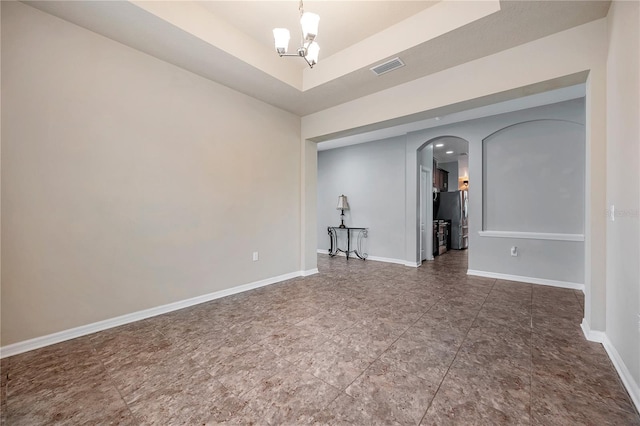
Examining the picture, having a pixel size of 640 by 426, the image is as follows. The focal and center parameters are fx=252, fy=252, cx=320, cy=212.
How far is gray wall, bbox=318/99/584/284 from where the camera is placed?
387 cm

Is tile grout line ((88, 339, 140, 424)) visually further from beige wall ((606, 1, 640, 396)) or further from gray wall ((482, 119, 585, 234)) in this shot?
gray wall ((482, 119, 585, 234))

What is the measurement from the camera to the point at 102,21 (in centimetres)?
223

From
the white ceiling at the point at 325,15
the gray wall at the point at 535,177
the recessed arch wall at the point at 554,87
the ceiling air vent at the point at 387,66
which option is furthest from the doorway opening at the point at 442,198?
the white ceiling at the point at 325,15

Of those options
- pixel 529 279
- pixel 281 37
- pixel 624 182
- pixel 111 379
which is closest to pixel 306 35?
pixel 281 37

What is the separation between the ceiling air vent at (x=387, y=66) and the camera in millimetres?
2793

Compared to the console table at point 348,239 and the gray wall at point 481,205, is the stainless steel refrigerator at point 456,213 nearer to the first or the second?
the gray wall at point 481,205

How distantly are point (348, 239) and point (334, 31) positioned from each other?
4.59 metres

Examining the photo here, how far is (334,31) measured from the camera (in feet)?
9.11

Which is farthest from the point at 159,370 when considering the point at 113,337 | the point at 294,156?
the point at 294,156

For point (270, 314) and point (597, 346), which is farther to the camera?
point (270, 314)

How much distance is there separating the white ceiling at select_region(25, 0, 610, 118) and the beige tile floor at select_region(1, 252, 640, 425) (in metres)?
2.80

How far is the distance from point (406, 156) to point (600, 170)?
346 centimetres

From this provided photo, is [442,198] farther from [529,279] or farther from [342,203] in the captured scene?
[529,279]

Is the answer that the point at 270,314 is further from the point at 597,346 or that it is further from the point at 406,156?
the point at 406,156
